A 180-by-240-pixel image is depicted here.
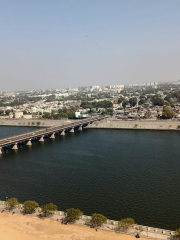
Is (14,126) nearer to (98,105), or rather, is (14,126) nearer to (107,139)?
(107,139)

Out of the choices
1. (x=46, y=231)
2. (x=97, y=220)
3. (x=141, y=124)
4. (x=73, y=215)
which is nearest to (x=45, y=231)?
(x=46, y=231)

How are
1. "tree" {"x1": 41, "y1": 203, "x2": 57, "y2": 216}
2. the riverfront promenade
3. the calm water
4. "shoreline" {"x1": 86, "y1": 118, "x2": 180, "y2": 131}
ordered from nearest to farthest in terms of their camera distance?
the riverfront promenade → "tree" {"x1": 41, "y1": 203, "x2": 57, "y2": 216} → the calm water → "shoreline" {"x1": 86, "y1": 118, "x2": 180, "y2": 131}

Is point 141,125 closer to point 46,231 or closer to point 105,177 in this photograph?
point 105,177

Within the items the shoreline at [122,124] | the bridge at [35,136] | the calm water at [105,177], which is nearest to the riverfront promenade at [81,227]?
the calm water at [105,177]

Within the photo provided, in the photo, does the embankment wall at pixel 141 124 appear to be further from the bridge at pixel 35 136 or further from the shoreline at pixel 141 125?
the bridge at pixel 35 136

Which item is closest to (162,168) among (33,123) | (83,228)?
(83,228)

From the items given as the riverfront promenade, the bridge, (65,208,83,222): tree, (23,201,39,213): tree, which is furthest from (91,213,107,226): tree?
the bridge

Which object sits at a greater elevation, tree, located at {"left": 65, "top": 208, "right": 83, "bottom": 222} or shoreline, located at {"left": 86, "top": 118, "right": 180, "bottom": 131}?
shoreline, located at {"left": 86, "top": 118, "right": 180, "bottom": 131}

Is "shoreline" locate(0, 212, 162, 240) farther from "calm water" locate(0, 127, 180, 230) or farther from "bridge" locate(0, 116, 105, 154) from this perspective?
"bridge" locate(0, 116, 105, 154)
